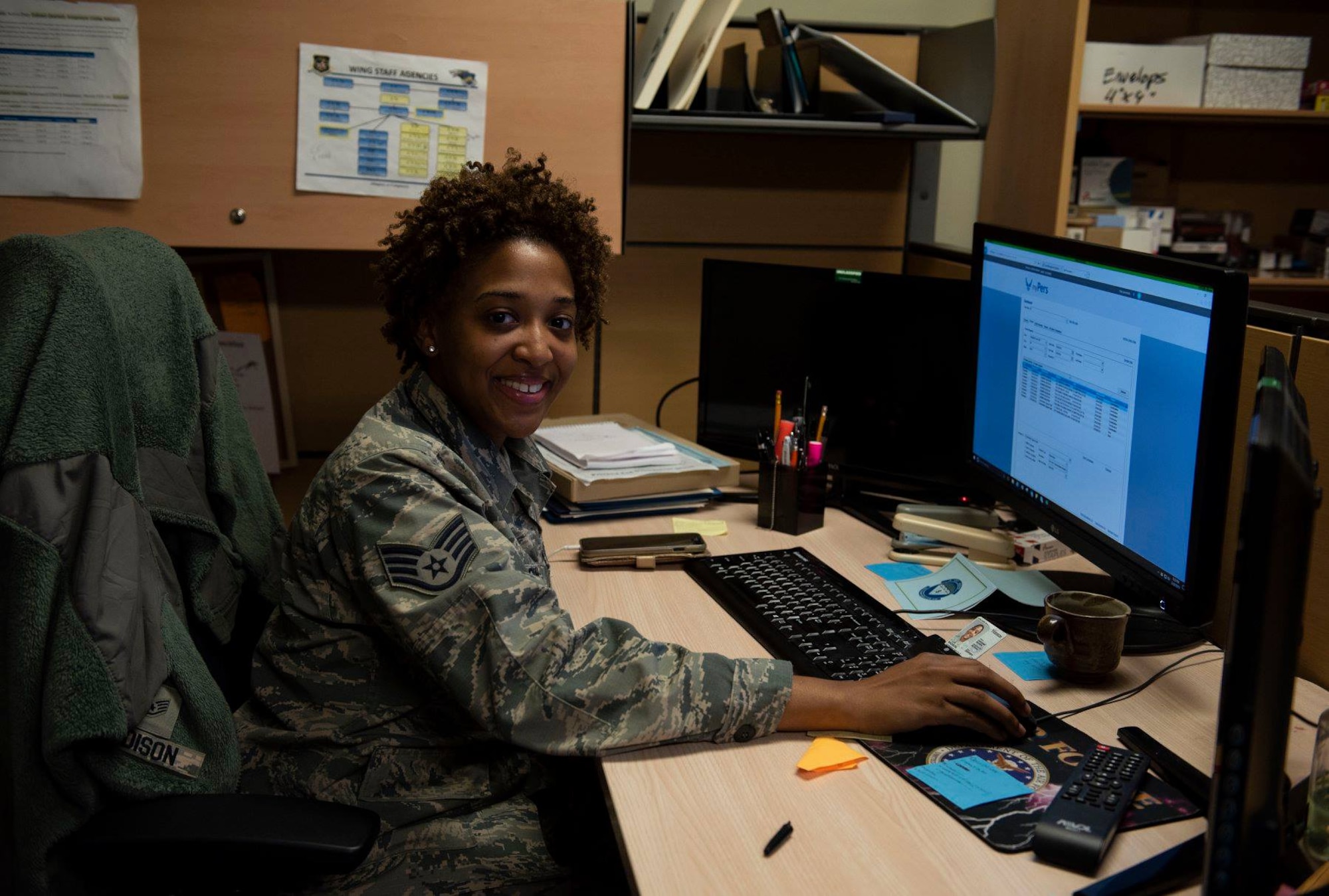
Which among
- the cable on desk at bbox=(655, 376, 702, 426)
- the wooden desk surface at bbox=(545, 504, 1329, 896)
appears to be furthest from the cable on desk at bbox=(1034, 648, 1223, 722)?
the cable on desk at bbox=(655, 376, 702, 426)

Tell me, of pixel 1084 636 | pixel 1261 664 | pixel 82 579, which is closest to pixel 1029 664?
pixel 1084 636

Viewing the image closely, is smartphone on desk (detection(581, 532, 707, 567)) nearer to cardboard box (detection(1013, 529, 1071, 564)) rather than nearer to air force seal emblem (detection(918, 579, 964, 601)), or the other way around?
air force seal emblem (detection(918, 579, 964, 601))

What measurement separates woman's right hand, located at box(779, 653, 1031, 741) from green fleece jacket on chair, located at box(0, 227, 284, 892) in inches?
23.1

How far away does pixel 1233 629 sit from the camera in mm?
668

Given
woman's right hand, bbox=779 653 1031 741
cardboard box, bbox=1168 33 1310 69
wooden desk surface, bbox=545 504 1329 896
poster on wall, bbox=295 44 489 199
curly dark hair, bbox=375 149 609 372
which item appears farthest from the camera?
cardboard box, bbox=1168 33 1310 69

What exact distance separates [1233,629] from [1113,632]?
1.69 ft

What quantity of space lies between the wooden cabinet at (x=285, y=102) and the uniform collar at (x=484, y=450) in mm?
627

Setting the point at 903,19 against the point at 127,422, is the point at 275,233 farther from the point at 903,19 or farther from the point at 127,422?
the point at 903,19

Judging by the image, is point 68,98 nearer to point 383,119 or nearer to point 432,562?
point 383,119

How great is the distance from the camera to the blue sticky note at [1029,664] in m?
1.21

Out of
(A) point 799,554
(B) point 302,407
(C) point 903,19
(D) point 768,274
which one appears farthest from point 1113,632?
(C) point 903,19

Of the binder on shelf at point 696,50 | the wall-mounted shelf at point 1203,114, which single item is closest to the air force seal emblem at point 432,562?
the binder on shelf at point 696,50

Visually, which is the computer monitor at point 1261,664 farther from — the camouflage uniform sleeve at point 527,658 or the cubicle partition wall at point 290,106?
the cubicle partition wall at point 290,106

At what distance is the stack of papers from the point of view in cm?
182
